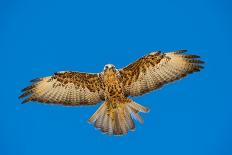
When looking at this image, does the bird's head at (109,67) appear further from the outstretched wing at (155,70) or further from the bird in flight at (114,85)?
the outstretched wing at (155,70)

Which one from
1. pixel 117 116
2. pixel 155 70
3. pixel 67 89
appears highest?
pixel 155 70

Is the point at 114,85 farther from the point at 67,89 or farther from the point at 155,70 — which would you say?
the point at 67,89

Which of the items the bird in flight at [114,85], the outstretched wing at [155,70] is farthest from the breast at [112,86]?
the outstretched wing at [155,70]

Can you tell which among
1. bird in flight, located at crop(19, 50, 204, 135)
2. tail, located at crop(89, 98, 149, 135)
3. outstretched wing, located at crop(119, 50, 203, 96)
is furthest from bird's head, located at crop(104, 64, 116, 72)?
tail, located at crop(89, 98, 149, 135)

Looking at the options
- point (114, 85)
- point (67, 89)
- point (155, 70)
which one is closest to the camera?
point (114, 85)

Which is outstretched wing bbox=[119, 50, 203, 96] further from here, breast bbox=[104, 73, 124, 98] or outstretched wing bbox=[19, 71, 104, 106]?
outstretched wing bbox=[19, 71, 104, 106]

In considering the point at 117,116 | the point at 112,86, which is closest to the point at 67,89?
the point at 112,86
